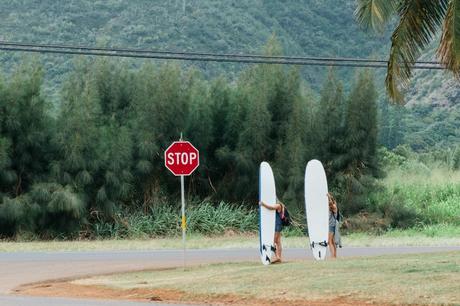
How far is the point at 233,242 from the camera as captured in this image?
30984 millimetres

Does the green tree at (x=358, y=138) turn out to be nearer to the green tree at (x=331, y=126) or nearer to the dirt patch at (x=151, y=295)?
the green tree at (x=331, y=126)

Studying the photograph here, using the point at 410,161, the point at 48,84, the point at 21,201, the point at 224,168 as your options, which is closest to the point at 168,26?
the point at 48,84

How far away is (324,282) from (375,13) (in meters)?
4.38

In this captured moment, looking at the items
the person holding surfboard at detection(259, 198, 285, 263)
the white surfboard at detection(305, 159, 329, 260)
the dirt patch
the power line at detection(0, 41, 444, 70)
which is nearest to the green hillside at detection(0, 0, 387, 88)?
the power line at detection(0, 41, 444, 70)

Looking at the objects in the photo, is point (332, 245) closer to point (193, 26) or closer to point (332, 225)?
point (332, 225)

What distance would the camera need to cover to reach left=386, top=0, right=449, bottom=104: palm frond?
1653 cm

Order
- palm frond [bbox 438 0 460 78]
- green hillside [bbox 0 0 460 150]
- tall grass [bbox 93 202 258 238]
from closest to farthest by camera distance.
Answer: palm frond [bbox 438 0 460 78], tall grass [bbox 93 202 258 238], green hillside [bbox 0 0 460 150]

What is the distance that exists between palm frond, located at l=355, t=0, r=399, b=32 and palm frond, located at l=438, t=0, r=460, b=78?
1.01 metres

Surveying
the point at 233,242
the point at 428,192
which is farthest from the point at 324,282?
the point at 428,192

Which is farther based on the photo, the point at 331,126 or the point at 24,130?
the point at 331,126

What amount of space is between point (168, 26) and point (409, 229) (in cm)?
3073

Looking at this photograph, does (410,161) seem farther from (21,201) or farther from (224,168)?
(21,201)

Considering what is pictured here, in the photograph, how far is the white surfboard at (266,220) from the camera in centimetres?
2058

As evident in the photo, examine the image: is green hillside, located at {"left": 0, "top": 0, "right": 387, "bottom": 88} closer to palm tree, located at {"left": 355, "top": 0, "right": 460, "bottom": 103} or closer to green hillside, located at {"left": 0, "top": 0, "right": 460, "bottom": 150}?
green hillside, located at {"left": 0, "top": 0, "right": 460, "bottom": 150}
